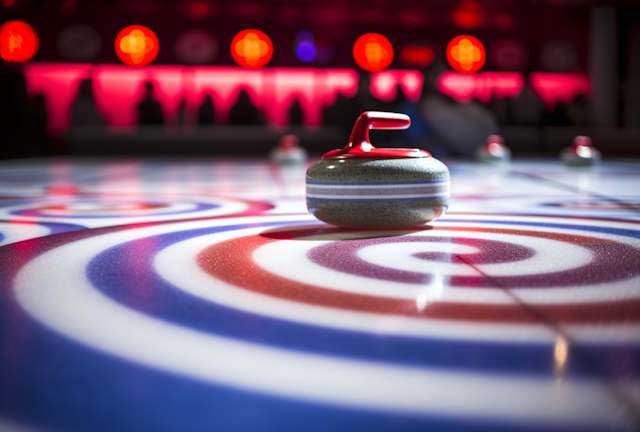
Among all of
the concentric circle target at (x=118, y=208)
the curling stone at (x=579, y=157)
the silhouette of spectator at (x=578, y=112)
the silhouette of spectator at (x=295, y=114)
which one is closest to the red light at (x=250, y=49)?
the silhouette of spectator at (x=295, y=114)

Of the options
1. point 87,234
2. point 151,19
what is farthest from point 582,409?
point 151,19

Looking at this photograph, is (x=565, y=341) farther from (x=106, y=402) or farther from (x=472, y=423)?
(x=106, y=402)

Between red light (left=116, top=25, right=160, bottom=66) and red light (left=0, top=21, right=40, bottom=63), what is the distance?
101 centimetres

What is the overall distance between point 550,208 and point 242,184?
1.18 m

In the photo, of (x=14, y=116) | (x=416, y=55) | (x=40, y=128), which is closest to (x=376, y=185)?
(x=14, y=116)

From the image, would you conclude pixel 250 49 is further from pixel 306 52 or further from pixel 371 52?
pixel 371 52

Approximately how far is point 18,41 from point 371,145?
7.80 m

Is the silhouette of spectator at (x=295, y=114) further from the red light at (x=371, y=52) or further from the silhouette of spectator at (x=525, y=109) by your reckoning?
the silhouette of spectator at (x=525, y=109)

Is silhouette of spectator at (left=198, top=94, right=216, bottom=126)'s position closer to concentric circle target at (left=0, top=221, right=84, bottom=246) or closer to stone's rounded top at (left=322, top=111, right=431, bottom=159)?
concentric circle target at (left=0, top=221, right=84, bottom=246)

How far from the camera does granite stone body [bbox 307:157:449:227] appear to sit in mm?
948

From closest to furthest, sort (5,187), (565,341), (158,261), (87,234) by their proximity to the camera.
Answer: (565,341) → (158,261) → (87,234) → (5,187)

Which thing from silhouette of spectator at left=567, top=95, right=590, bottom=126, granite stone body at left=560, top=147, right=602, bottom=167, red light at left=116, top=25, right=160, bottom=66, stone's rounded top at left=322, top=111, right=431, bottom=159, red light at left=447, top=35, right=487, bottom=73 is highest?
red light at left=116, top=25, right=160, bottom=66

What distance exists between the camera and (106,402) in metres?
0.35

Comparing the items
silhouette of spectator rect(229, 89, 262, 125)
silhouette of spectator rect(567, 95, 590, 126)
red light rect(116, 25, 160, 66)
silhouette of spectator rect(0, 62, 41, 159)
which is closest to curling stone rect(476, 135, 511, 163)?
silhouette of spectator rect(0, 62, 41, 159)
